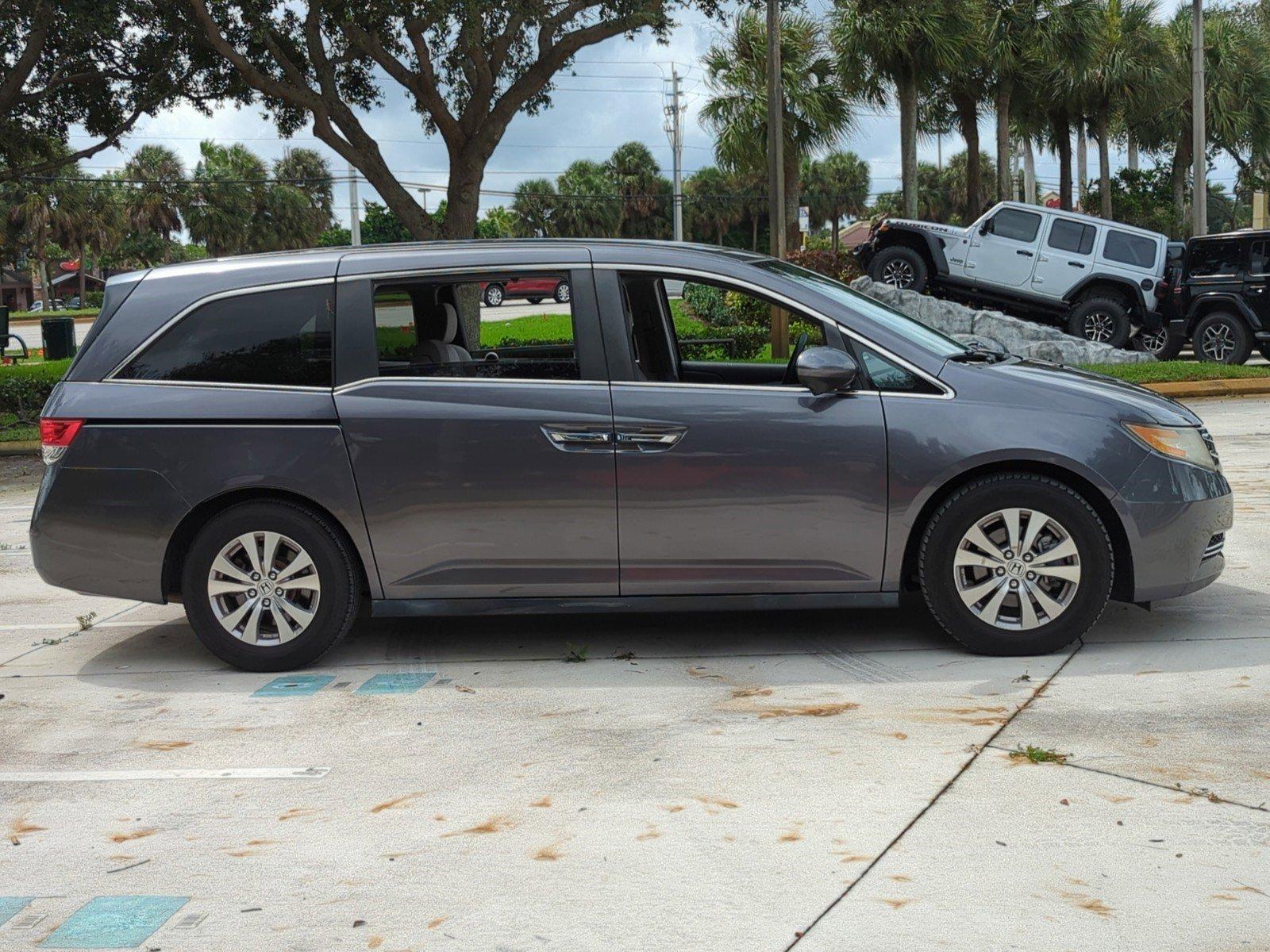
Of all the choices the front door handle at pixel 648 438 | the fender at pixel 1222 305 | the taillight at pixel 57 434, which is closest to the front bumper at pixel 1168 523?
the front door handle at pixel 648 438

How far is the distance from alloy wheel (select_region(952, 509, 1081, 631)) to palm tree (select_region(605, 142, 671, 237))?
75057 mm

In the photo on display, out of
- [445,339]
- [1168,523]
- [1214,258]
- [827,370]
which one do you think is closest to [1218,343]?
[1214,258]

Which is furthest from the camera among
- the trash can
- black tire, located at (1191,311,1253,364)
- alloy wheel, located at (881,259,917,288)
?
the trash can

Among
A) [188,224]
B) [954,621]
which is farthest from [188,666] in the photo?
[188,224]

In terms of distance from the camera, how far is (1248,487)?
387 inches

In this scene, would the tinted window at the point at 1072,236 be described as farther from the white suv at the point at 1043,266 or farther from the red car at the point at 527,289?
the red car at the point at 527,289

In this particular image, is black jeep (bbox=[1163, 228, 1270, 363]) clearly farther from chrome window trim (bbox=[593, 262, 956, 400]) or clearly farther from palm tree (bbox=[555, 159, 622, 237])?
palm tree (bbox=[555, 159, 622, 237])

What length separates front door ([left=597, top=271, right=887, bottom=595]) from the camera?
222 inches

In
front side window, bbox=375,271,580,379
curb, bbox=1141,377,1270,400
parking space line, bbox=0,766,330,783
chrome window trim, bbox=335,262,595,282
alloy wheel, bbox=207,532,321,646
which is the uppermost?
chrome window trim, bbox=335,262,595,282

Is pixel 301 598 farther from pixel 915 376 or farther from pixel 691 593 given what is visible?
pixel 915 376

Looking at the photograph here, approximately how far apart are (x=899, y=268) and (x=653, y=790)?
18.4 metres

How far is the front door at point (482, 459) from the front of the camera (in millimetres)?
5723

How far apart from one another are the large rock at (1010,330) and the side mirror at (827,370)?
46.6ft

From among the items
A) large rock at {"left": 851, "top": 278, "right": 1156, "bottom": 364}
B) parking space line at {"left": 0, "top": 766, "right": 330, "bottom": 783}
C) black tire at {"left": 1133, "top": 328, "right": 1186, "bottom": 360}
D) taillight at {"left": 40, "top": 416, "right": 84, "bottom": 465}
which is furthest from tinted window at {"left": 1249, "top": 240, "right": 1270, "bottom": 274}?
parking space line at {"left": 0, "top": 766, "right": 330, "bottom": 783}
